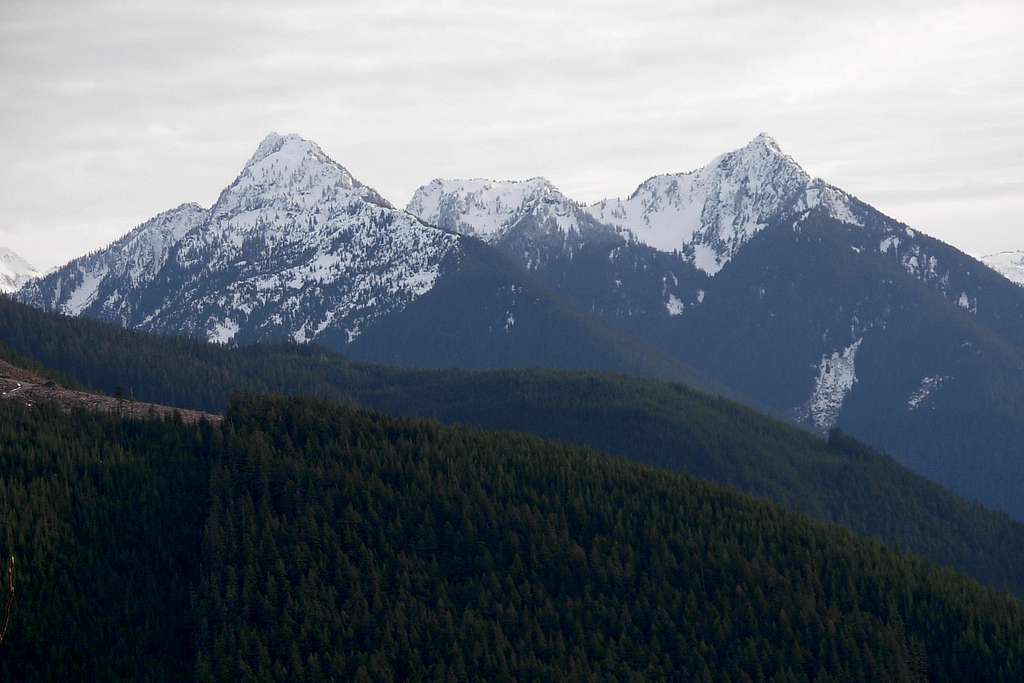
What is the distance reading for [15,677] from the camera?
155 metres

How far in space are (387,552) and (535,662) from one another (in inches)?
1384

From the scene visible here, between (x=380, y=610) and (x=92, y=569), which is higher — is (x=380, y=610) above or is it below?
below

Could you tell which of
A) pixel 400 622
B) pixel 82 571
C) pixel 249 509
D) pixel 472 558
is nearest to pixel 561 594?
pixel 472 558

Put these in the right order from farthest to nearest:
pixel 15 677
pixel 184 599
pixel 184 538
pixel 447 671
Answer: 1. pixel 184 538
2. pixel 184 599
3. pixel 447 671
4. pixel 15 677

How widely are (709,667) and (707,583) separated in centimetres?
2199

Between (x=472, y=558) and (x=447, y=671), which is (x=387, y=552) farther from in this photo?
(x=447, y=671)

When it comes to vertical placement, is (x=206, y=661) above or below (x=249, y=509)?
below

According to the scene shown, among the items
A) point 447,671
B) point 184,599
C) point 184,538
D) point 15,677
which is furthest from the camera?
point 184,538

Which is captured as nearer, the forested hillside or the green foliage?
the green foliage

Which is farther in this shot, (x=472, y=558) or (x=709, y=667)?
(x=472, y=558)

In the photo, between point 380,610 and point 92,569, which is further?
point 380,610

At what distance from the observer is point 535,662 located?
16988cm

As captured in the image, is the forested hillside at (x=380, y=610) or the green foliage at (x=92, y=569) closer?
the green foliage at (x=92, y=569)

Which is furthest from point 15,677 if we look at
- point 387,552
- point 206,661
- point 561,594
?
point 561,594
